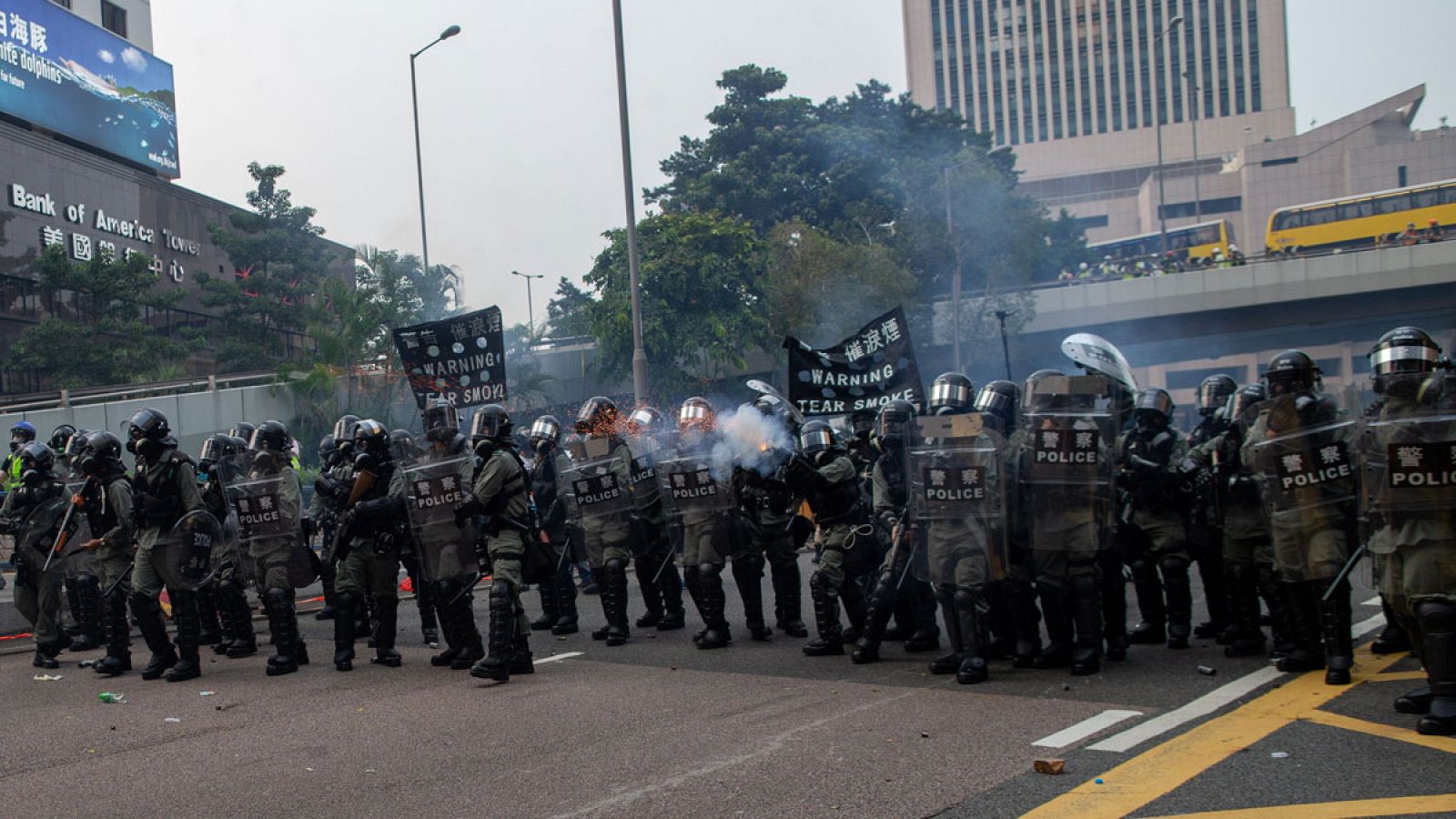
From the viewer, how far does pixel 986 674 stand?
7625 millimetres

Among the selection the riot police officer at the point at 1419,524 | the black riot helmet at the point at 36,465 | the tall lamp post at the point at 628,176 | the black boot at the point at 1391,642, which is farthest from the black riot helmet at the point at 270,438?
the tall lamp post at the point at 628,176

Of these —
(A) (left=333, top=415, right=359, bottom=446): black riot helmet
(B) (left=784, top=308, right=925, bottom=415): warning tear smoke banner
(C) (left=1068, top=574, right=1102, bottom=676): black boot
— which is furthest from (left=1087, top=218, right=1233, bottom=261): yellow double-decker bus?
(C) (left=1068, top=574, right=1102, bottom=676): black boot

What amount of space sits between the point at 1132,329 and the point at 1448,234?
9777 mm

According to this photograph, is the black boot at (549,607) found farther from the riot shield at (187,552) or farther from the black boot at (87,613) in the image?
the black boot at (87,613)

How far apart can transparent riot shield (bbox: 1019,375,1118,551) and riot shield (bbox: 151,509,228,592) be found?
562 centimetres

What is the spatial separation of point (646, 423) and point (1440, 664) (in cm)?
653

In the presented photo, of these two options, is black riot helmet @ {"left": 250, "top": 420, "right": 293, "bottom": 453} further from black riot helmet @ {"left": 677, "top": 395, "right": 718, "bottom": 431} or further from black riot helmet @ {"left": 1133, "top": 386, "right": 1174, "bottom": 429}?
black riot helmet @ {"left": 1133, "top": 386, "right": 1174, "bottom": 429}

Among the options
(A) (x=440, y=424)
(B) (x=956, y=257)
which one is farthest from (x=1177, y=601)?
(B) (x=956, y=257)

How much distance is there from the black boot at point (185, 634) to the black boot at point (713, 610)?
3.51 meters

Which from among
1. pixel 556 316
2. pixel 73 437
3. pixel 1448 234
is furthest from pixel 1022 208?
pixel 73 437

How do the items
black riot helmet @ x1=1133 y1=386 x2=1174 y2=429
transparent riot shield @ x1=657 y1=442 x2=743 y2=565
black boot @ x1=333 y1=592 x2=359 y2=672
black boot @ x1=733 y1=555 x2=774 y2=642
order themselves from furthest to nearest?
black boot @ x1=733 y1=555 x2=774 y2=642 < transparent riot shield @ x1=657 y1=442 x2=743 y2=565 < black boot @ x1=333 y1=592 x2=359 y2=672 < black riot helmet @ x1=1133 y1=386 x2=1174 y2=429

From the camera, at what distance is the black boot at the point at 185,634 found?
357 inches

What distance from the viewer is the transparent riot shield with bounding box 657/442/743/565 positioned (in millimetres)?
9688

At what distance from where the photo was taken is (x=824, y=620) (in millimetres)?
8750
